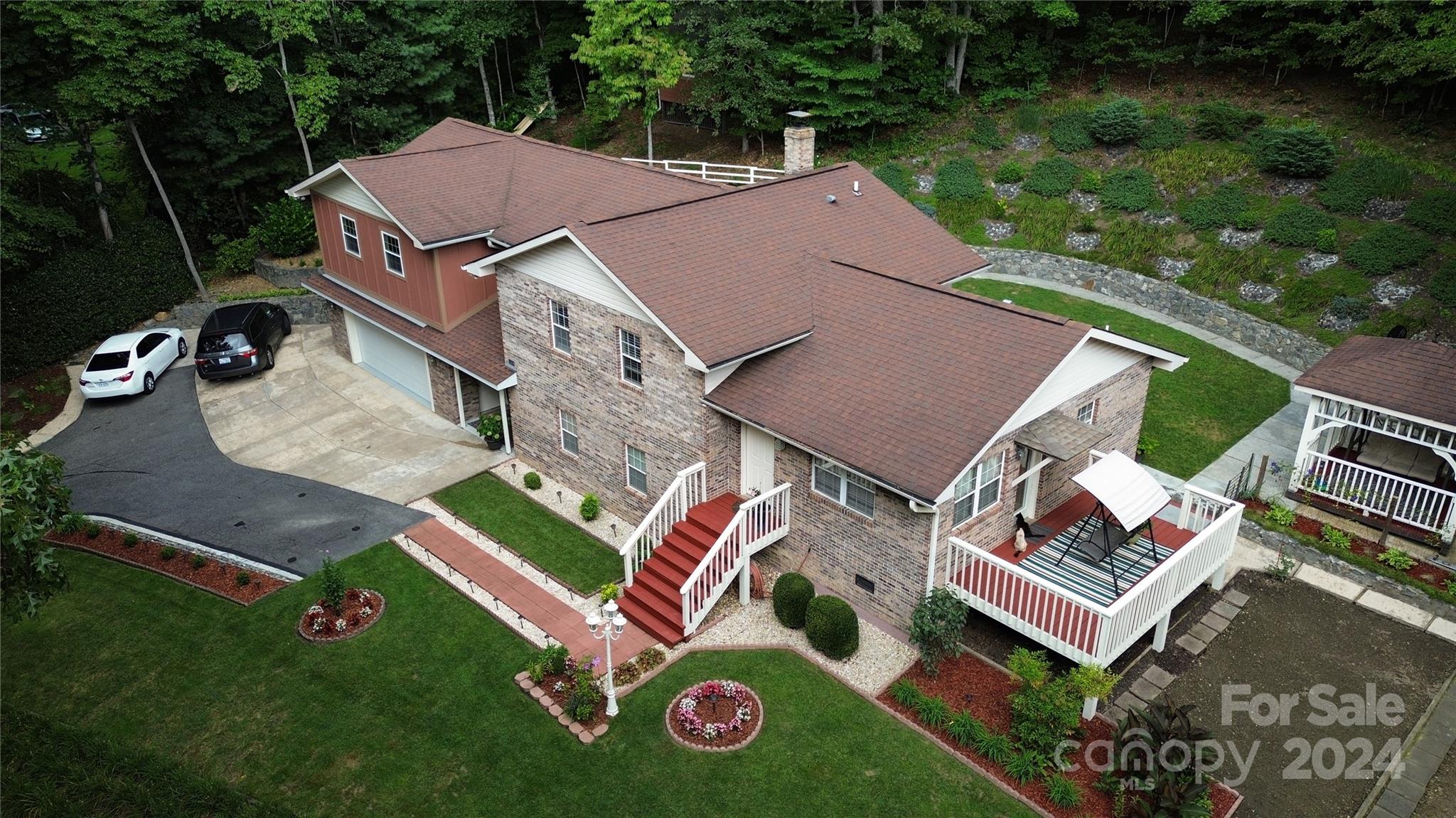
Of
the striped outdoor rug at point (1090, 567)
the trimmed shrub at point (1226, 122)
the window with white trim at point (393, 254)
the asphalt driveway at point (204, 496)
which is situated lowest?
the asphalt driveway at point (204, 496)

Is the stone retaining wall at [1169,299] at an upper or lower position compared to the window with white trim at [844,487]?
lower

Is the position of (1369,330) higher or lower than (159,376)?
higher

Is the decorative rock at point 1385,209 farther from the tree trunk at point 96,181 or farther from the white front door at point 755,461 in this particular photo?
the tree trunk at point 96,181

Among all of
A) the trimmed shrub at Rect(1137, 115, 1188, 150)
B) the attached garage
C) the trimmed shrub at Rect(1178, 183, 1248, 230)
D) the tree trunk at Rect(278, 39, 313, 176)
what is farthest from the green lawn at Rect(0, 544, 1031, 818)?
the trimmed shrub at Rect(1137, 115, 1188, 150)

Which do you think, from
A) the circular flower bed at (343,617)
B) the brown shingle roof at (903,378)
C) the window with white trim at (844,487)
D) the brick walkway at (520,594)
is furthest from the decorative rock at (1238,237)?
the circular flower bed at (343,617)

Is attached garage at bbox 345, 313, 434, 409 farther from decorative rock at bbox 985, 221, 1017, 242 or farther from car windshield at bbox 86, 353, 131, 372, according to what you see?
decorative rock at bbox 985, 221, 1017, 242

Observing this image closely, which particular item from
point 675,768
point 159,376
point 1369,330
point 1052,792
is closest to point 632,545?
point 675,768

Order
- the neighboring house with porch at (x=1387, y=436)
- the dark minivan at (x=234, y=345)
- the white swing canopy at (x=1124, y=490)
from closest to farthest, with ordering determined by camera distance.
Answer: the white swing canopy at (x=1124, y=490)
the neighboring house with porch at (x=1387, y=436)
the dark minivan at (x=234, y=345)

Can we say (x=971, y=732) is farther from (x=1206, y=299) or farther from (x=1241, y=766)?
(x=1206, y=299)
